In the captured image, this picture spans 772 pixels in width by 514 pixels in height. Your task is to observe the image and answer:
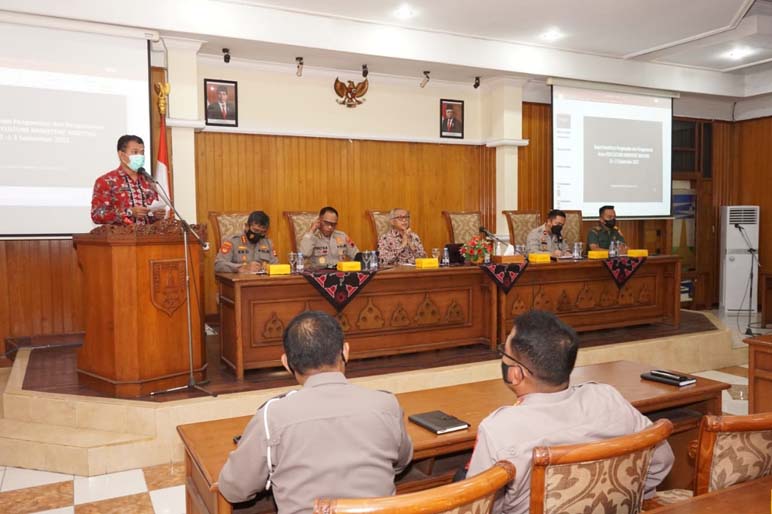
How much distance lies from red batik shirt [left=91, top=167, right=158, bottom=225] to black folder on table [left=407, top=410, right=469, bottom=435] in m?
2.21

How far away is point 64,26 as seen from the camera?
4.68m

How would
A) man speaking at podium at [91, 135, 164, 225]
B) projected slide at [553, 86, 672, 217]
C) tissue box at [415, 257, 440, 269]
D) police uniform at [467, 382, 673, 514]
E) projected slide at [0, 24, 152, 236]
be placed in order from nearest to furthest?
police uniform at [467, 382, 673, 514]
man speaking at podium at [91, 135, 164, 225]
tissue box at [415, 257, 440, 269]
projected slide at [0, 24, 152, 236]
projected slide at [553, 86, 672, 217]

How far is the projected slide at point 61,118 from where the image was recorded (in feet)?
15.0

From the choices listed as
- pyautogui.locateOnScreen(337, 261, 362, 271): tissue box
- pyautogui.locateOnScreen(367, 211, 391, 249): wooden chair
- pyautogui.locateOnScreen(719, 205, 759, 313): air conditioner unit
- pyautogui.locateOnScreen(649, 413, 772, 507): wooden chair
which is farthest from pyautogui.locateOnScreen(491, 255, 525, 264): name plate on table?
pyautogui.locateOnScreen(719, 205, 759, 313): air conditioner unit

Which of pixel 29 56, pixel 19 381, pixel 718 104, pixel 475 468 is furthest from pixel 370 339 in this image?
pixel 718 104

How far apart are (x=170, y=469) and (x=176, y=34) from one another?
3.43 metres

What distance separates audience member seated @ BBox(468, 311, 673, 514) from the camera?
4.64ft

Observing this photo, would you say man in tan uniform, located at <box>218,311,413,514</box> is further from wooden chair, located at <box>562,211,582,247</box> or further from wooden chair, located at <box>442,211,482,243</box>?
wooden chair, located at <box>562,211,582,247</box>

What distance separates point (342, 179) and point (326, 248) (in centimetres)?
159

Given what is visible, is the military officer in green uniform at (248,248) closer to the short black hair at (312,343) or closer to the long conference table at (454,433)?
the long conference table at (454,433)

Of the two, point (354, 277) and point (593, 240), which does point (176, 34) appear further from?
point (593, 240)

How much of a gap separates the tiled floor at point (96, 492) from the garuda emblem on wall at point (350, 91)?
405 centimetres

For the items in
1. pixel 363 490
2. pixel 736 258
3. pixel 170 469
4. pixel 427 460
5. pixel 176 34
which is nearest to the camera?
pixel 363 490

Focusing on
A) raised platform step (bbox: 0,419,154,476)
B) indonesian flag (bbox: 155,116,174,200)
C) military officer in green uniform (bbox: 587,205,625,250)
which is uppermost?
indonesian flag (bbox: 155,116,174,200)
